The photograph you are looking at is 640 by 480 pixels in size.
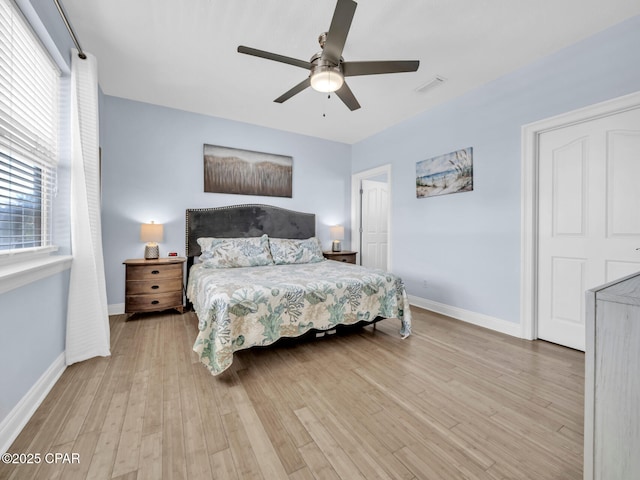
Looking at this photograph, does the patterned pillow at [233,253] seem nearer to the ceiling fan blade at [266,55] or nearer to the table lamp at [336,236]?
the table lamp at [336,236]

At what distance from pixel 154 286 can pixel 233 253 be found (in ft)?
3.24

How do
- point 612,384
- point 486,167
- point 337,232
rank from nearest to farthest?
point 612,384, point 486,167, point 337,232

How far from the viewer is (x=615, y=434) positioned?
2.61 feet

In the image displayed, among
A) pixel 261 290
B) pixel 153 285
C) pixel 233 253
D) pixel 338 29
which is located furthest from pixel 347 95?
pixel 153 285

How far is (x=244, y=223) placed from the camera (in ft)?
13.6

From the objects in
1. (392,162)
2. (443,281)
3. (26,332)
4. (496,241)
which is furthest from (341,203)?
(26,332)

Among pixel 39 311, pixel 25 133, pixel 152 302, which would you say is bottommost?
pixel 152 302

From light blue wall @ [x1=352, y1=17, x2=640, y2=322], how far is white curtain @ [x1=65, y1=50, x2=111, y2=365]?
3.61 m

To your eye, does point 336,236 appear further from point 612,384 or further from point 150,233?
point 612,384

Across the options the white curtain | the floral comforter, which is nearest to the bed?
the floral comforter

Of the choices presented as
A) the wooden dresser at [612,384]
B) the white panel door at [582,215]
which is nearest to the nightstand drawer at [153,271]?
the wooden dresser at [612,384]

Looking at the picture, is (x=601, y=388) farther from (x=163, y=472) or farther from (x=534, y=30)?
(x=534, y=30)

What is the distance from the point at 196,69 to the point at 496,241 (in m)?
3.63

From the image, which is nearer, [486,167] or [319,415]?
[319,415]
